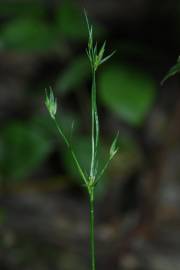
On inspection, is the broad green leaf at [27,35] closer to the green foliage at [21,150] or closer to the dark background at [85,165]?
the dark background at [85,165]

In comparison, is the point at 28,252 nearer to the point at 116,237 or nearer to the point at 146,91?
the point at 116,237

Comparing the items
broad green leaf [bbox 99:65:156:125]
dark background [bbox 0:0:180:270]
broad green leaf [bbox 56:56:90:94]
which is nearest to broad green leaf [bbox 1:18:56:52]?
dark background [bbox 0:0:180:270]

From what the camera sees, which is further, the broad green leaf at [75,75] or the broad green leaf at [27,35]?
the broad green leaf at [75,75]

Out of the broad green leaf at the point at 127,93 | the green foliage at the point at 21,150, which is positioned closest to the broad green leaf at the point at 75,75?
the broad green leaf at the point at 127,93

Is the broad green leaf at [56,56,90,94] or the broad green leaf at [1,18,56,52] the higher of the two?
the broad green leaf at [1,18,56,52]

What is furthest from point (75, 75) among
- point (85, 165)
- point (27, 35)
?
point (85, 165)

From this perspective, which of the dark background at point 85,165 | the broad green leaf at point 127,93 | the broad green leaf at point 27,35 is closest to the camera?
the dark background at point 85,165

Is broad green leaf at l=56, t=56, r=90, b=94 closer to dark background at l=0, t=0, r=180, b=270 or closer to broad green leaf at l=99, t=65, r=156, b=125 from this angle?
dark background at l=0, t=0, r=180, b=270
